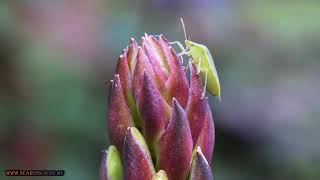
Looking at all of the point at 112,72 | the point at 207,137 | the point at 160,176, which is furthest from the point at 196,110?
the point at 112,72

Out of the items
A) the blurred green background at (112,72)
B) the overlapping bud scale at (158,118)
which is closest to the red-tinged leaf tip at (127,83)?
the overlapping bud scale at (158,118)

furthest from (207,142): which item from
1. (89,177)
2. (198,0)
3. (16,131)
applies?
(198,0)

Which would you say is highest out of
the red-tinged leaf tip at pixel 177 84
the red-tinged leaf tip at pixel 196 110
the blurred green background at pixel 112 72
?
the red-tinged leaf tip at pixel 177 84

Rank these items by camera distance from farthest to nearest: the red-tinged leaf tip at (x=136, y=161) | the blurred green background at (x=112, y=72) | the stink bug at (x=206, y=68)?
the blurred green background at (x=112, y=72) < the stink bug at (x=206, y=68) < the red-tinged leaf tip at (x=136, y=161)

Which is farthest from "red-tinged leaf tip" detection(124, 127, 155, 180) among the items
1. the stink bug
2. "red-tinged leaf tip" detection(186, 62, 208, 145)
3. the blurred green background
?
the blurred green background

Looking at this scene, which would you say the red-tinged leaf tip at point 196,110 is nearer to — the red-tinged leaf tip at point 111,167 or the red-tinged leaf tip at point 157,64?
the red-tinged leaf tip at point 157,64

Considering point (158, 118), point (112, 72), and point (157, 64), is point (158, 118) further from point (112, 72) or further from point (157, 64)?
point (112, 72)

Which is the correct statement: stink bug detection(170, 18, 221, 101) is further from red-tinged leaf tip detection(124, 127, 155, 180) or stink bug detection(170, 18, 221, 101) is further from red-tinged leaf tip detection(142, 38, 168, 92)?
red-tinged leaf tip detection(124, 127, 155, 180)

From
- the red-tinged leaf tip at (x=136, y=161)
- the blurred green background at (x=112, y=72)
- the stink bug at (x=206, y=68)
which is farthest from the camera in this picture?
the blurred green background at (x=112, y=72)
